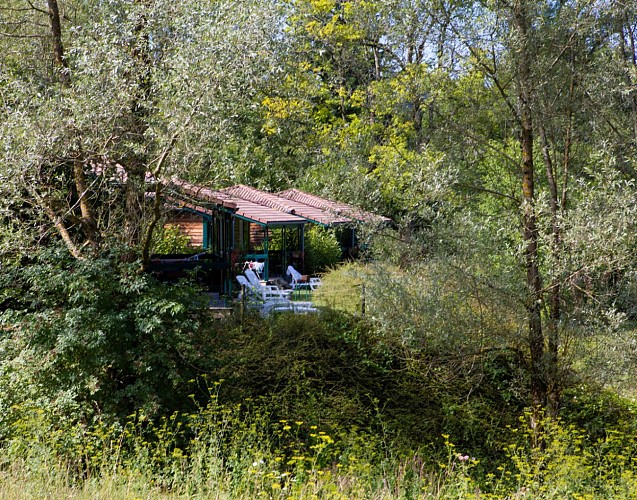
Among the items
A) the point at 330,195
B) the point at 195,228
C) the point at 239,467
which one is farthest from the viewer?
the point at 195,228

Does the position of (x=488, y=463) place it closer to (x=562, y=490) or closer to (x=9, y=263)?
(x=562, y=490)

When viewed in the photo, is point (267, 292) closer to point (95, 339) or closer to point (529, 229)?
point (95, 339)

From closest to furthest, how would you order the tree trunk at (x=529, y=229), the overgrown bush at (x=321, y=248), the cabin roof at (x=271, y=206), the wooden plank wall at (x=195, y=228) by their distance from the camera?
the tree trunk at (x=529, y=229)
the cabin roof at (x=271, y=206)
the wooden plank wall at (x=195, y=228)
the overgrown bush at (x=321, y=248)

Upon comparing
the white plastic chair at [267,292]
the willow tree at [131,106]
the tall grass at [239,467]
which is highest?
the willow tree at [131,106]

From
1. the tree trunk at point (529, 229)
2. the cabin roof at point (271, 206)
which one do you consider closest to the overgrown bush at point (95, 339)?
the cabin roof at point (271, 206)

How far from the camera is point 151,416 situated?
8.34 m

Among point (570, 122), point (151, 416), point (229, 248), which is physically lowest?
point (151, 416)

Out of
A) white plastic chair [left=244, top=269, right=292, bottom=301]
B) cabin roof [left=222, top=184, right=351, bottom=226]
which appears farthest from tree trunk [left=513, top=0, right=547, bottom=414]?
cabin roof [left=222, top=184, right=351, bottom=226]

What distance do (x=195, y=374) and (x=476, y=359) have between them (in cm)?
358

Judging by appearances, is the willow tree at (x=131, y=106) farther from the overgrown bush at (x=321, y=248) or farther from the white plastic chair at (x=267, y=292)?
the overgrown bush at (x=321, y=248)

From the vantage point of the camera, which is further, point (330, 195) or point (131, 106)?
point (330, 195)

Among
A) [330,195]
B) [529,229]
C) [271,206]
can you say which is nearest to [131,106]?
[330,195]

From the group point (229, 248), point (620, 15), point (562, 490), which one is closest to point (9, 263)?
point (562, 490)

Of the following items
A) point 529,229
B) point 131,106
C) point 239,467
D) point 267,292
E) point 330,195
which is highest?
point 131,106
